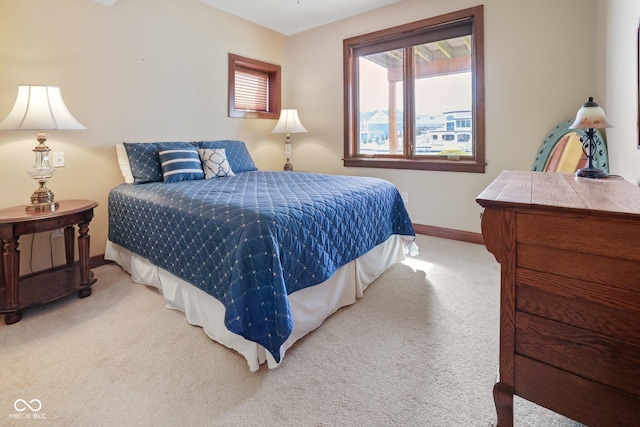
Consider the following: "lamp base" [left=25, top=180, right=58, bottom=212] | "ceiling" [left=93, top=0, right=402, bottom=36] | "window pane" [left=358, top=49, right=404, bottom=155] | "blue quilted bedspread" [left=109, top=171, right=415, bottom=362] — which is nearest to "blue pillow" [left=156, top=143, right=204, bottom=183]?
"blue quilted bedspread" [left=109, top=171, right=415, bottom=362]

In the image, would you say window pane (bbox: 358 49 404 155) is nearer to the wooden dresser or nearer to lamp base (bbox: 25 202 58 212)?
the wooden dresser

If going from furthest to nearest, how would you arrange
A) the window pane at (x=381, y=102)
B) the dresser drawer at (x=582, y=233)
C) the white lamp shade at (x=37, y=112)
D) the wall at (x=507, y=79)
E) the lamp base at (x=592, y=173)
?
the window pane at (x=381, y=102)
the wall at (x=507, y=79)
the white lamp shade at (x=37, y=112)
the lamp base at (x=592, y=173)
the dresser drawer at (x=582, y=233)

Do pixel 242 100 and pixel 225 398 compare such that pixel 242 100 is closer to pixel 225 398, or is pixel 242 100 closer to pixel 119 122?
pixel 119 122

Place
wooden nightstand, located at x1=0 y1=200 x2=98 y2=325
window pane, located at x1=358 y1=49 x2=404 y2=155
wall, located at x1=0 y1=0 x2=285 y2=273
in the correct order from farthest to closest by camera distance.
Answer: window pane, located at x1=358 y1=49 x2=404 y2=155, wall, located at x1=0 y1=0 x2=285 y2=273, wooden nightstand, located at x1=0 y1=200 x2=98 y2=325

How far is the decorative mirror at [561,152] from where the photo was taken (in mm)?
2623

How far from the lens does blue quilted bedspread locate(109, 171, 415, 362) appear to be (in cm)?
147

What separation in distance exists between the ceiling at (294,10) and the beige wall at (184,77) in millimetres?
107

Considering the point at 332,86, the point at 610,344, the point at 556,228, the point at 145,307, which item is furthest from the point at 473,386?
the point at 332,86

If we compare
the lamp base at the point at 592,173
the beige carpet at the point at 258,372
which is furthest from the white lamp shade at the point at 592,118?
the beige carpet at the point at 258,372

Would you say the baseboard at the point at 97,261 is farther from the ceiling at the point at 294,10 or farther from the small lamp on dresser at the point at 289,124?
the ceiling at the point at 294,10

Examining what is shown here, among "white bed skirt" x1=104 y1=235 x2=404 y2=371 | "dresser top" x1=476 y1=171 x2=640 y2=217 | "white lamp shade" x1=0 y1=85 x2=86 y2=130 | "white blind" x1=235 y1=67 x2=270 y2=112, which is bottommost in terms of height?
"white bed skirt" x1=104 y1=235 x2=404 y2=371

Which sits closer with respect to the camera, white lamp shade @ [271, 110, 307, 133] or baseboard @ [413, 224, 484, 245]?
baseboard @ [413, 224, 484, 245]

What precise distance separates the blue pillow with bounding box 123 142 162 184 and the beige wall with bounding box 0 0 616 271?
0.88ft

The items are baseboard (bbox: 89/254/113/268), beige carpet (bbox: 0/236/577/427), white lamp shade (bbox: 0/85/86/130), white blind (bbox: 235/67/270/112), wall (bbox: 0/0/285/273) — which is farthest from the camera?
white blind (bbox: 235/67/270/112)
